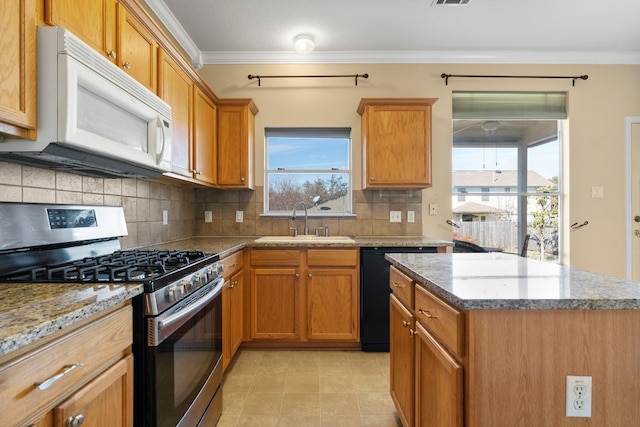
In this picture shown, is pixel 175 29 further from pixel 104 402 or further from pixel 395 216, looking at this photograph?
pixel 104 402

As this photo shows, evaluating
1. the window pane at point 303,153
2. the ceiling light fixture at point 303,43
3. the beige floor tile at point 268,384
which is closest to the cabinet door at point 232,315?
the beige floor tile at point 268,384

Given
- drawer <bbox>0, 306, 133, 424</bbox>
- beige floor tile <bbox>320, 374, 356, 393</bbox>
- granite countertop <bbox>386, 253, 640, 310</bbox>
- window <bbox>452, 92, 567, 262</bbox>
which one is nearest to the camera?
drawer <bbox>0, 306, 133, 424</bbox>

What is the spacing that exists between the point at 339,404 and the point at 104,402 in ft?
4.65

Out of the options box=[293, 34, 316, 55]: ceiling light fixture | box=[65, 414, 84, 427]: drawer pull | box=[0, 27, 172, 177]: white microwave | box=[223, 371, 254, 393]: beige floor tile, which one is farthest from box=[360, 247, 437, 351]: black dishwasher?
box=[65, 414, 84, 427]: drawer pull

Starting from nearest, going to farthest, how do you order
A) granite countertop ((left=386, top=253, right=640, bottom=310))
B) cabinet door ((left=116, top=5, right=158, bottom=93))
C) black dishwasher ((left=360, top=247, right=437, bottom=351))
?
granite countertop ((left=386, top=253, right=640, bottom=310)) < cabinet door ((left=116, top=5, right=158, bottom=93)) < black dishwasher ((left=360, top=247, right=437, bottom=351))

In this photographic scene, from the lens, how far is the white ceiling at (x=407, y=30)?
252 centimetres

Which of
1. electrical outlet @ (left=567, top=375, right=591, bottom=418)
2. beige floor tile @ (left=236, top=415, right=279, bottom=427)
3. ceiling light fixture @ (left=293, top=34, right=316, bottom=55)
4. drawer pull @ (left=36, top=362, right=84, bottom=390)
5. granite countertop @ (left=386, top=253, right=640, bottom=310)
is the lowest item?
beige floor tile @ (left=236, top=415, right=279, bottom=427)

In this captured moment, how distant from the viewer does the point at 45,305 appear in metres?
0.81

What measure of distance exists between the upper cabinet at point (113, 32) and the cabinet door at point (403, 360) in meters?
1.77

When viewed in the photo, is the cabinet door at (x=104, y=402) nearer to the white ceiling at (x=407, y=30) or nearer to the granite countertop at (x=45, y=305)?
the granite countertop at (x=45, y=305)

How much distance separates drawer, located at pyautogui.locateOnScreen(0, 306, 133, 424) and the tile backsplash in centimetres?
115

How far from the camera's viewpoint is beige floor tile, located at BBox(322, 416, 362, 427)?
176cm

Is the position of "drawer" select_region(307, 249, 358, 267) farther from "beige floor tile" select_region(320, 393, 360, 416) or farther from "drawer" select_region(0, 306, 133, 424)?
"drawer" select_region(0, 306, 133, 424)

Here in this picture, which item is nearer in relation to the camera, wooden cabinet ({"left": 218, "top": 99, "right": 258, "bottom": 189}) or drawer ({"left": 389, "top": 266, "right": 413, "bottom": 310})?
drawer ({"left": 389, "top": 266, "right": 413, "bottom": 310})
